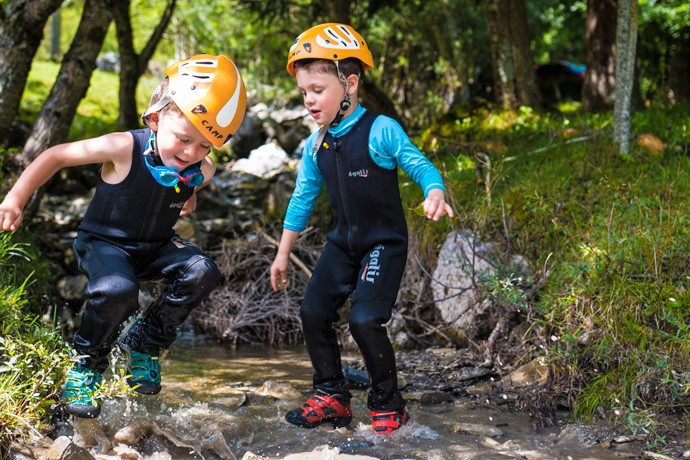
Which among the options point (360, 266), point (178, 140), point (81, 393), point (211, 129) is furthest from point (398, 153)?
point (81, 393)

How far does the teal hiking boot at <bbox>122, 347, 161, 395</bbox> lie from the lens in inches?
142

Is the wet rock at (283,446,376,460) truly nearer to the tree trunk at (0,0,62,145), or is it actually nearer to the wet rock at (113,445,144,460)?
the wet rock at (113,445,144,460)

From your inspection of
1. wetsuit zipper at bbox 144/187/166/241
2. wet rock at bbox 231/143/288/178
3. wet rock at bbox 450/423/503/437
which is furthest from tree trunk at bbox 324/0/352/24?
wet rock at bbox 450/423/503/437

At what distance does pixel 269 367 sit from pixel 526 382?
6.24ft

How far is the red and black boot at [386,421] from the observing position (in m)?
3.70

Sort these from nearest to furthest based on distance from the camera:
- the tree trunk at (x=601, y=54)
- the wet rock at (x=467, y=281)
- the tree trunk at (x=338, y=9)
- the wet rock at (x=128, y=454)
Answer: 1. the wet rock at (x=128, y=454)
2. the wet rock at (x=467, y=281)
3. the tree trunk at (x=338, y=9)
4. the tree trunk at (x=601, y=54)

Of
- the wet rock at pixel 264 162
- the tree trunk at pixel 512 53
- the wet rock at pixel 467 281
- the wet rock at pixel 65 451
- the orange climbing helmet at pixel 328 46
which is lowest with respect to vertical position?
the wet rock at pixel 65 451

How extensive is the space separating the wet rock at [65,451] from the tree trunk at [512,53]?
23.6ft

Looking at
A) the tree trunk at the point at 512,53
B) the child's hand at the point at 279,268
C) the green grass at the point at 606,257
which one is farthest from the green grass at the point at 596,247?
the tree trunk at the point at 512,53

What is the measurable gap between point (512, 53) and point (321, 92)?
6033 mm

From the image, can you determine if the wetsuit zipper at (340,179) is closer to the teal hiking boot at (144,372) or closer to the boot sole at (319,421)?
the boot sole at (319,421)

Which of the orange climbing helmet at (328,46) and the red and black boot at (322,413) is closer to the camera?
the orange climbing helmet at (328,46)

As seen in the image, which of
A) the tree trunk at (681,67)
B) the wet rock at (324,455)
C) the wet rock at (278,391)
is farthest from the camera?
the tree trunk at (681,67)

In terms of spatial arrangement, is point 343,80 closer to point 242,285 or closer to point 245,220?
point 242,285
